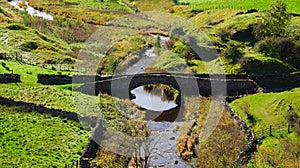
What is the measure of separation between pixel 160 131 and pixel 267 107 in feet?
38.6

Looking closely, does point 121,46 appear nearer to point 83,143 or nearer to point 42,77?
point 42,77

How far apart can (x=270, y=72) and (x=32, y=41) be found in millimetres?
41048

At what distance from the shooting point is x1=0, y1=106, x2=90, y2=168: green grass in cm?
4834

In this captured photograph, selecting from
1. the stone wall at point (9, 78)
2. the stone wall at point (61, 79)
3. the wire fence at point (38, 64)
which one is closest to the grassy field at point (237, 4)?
the wire fence at point (38, 64)

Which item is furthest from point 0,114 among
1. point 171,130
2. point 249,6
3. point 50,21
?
point 249,6

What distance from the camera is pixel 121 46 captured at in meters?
96.7

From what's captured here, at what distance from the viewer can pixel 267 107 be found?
57.2m

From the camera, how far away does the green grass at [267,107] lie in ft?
177

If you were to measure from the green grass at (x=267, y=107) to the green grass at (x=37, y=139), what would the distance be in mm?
17168

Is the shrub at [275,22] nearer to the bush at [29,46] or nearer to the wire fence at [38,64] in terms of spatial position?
the wire fence at [38,64]

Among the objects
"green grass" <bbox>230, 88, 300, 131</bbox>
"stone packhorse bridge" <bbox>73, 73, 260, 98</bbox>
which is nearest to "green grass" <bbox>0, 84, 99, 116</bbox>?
"stone packhorse bridge" <bbox>73, 73, 260, 98</bbox>

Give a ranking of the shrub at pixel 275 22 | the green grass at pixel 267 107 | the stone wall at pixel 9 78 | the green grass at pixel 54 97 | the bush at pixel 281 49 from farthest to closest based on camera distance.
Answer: the shrub at pixel 275 22, the bush at pixel 281 49, the stone wall at pixel 9 78, the green grass at pixel 54 97, the green grass at pixel 267 107

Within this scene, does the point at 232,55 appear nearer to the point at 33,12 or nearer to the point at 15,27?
the point at 15,27

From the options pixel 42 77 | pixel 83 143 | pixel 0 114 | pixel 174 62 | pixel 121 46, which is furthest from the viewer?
pixel 121 46
